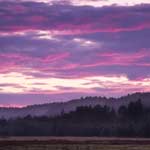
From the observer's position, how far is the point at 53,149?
98.3 meters

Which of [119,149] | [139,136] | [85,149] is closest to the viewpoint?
[85,149]

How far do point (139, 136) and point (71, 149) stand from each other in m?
101

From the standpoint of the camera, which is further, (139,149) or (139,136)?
(139,136)

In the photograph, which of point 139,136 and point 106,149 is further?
point 139,136

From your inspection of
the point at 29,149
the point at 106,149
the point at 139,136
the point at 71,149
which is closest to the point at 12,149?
the point at 29,149

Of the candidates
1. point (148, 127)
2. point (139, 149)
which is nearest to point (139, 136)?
point (148, 127)

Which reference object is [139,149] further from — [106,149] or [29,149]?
[29,149]

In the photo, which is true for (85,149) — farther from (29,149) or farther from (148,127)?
(148,127)

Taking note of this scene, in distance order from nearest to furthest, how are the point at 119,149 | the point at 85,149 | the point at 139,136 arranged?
1. the point at 85,149
2. the point at 119,149
3. the point at 139,136

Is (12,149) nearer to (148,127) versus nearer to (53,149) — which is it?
(53,149)

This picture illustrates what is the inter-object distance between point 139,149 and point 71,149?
13335mm

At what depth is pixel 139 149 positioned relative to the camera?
103500 millimetres

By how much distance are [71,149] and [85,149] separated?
7.51 ft

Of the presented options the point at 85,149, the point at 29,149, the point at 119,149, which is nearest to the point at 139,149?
the point at 119,149
